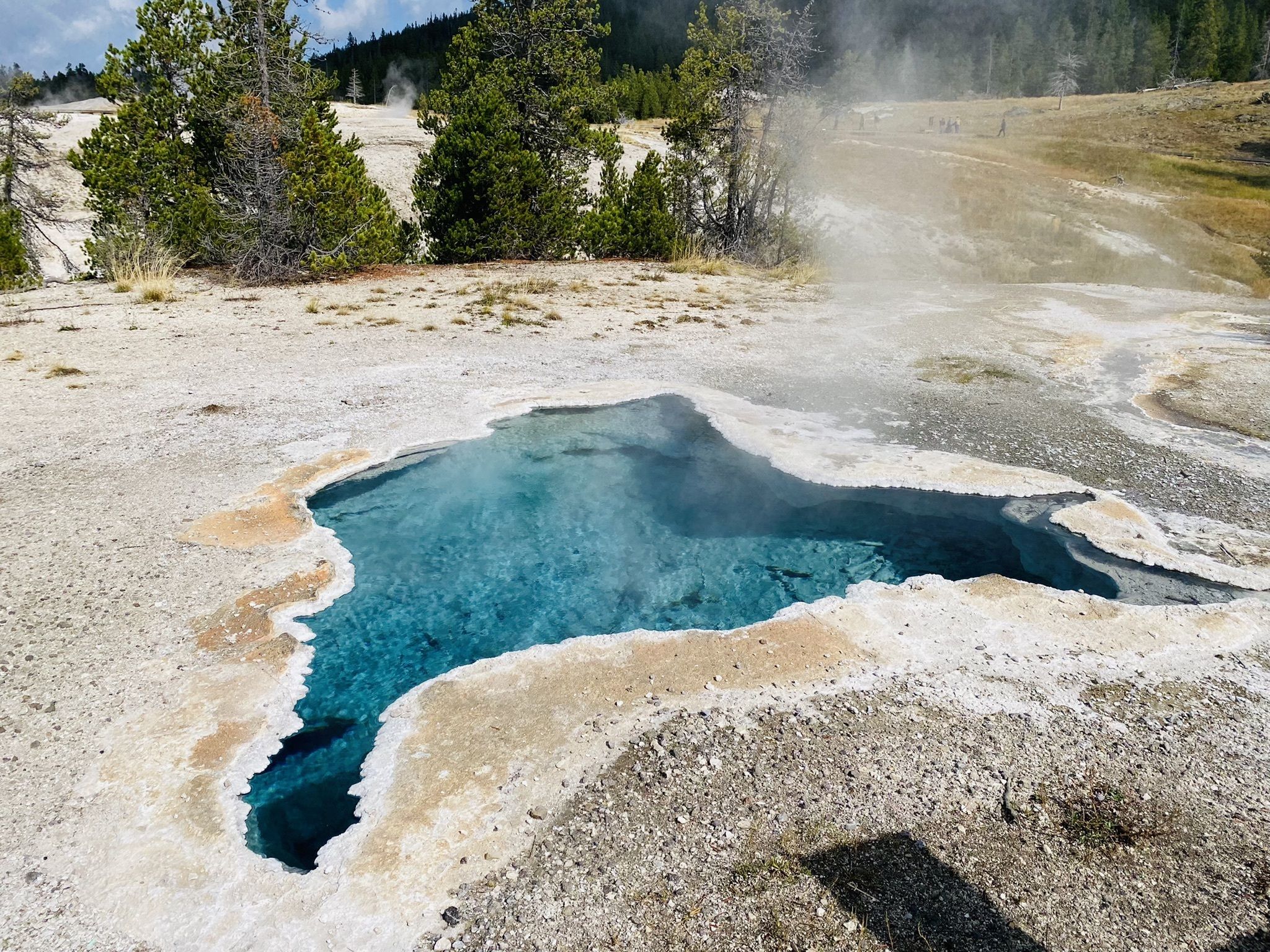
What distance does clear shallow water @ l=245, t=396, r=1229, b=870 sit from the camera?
10.2ft

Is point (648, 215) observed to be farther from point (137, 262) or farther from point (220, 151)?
point (137, 262)

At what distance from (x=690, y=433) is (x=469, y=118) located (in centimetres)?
904

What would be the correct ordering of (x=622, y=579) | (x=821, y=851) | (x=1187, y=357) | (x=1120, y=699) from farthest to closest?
(x=1187, y=357), (x=622, y=579), (x=1120, y=699), (x=821, y=851)

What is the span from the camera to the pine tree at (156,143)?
10.6 m

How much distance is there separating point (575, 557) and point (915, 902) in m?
2.54

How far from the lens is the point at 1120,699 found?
117 inches

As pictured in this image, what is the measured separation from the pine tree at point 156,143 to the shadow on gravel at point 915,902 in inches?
466

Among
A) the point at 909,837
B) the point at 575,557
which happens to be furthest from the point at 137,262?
the point at 909,837

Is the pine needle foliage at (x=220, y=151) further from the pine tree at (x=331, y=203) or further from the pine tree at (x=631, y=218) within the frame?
the pine tree at (x=631, y=218)

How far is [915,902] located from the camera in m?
2.11

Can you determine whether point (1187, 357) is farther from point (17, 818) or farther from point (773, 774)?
point (17, 818)

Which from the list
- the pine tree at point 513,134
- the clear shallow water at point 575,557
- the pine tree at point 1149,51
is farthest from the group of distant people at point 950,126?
the clear shallow water at point 575,557

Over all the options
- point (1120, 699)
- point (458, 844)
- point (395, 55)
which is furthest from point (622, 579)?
point (395, 55)

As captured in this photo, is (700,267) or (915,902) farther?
(700,267)
